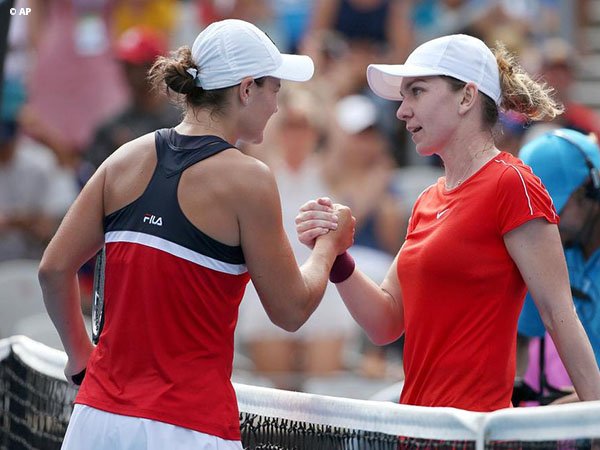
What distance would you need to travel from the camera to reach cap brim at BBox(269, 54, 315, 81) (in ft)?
11.3

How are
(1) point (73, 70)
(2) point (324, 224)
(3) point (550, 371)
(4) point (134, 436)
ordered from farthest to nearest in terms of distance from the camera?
1. (1) point (73, 70)
2. (3) point (550, 371)
3. (2) point (324, 224)
4. (4) point (134, 436)

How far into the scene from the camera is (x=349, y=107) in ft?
29.4

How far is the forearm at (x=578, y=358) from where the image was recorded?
3.29 metres

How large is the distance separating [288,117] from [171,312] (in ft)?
16.8

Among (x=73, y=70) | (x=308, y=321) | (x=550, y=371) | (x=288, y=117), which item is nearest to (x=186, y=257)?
(x=550, y=371)

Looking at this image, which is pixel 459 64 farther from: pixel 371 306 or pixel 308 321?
pixel 308 321

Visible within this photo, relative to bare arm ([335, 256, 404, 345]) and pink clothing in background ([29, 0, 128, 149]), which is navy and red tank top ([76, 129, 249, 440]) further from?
pink clothing in background ([29, 0, 128, 149])

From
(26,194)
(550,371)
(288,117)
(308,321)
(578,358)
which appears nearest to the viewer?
(578,358)

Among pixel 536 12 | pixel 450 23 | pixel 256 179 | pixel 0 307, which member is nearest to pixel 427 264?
pixel 256 179

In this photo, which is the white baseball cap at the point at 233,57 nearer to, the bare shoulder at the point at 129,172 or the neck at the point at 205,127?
the neck at the point at 205,127

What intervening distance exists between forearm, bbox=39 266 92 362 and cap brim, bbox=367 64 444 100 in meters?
1.13

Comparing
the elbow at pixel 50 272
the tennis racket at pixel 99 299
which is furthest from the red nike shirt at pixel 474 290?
the elbow at pixel 50 272

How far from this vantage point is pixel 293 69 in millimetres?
3494

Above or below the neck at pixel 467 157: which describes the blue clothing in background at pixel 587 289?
below
